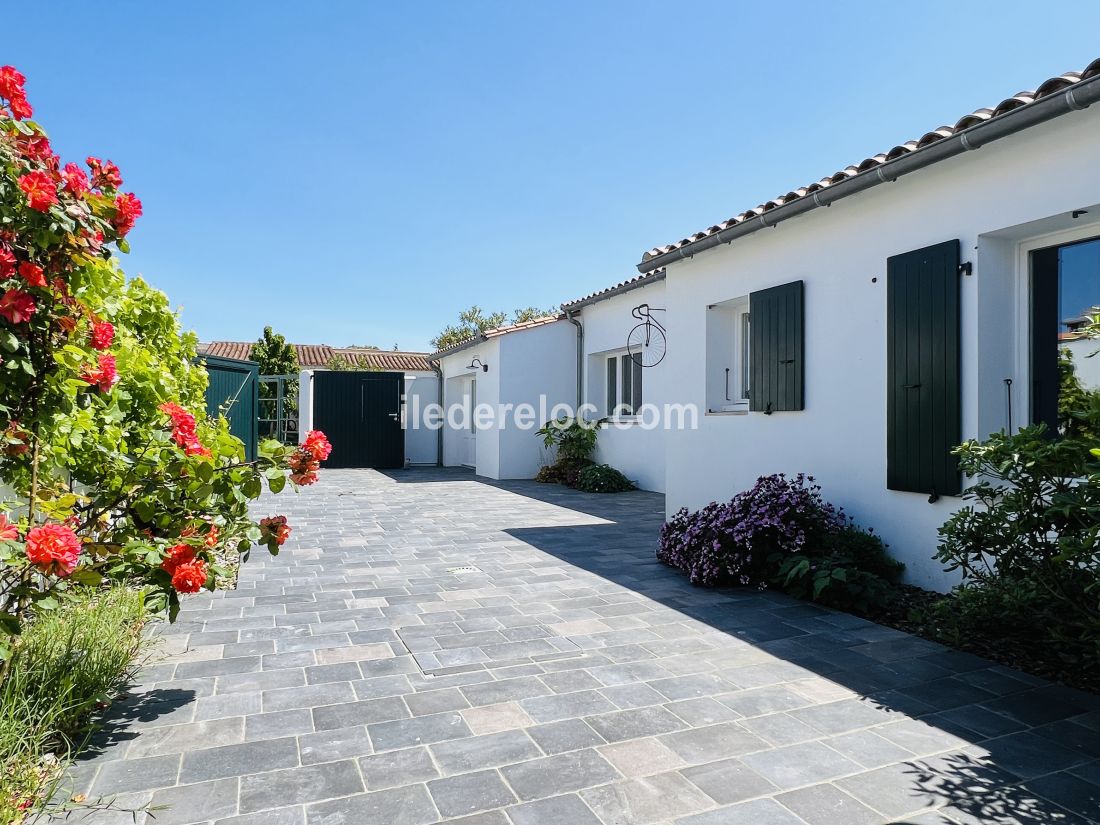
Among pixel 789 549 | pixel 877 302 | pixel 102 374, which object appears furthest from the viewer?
pixel 877 302

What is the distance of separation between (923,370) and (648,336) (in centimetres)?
667

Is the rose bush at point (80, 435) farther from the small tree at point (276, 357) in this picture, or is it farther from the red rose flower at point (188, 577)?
the small tree at point (276, 357)

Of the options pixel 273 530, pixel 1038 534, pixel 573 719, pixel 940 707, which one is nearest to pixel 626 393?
pixel 1038 534

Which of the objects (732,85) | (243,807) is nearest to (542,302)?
(732,85)

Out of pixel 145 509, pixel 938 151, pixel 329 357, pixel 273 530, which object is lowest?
pixel 273 530

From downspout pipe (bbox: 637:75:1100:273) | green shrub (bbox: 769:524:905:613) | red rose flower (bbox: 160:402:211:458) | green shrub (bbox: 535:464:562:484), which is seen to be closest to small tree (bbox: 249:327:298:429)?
green shrub (bbox: 535:464:562:484)

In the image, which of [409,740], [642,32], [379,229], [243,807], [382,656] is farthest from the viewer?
[379,229]

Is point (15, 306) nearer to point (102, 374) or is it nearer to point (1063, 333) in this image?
point (102, 374)

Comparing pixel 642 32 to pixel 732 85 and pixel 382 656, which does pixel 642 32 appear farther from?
pixel 382 656

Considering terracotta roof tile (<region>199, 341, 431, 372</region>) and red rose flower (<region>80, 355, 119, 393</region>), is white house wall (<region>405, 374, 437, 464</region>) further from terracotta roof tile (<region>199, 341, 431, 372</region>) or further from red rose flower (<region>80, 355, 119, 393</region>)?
red rose flower (<region>80, 355, 119, 393</region>)

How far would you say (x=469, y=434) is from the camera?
59.1 feet

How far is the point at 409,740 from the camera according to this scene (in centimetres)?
273

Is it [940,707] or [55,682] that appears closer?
[55,682]

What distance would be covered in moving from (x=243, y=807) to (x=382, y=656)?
156 cm
